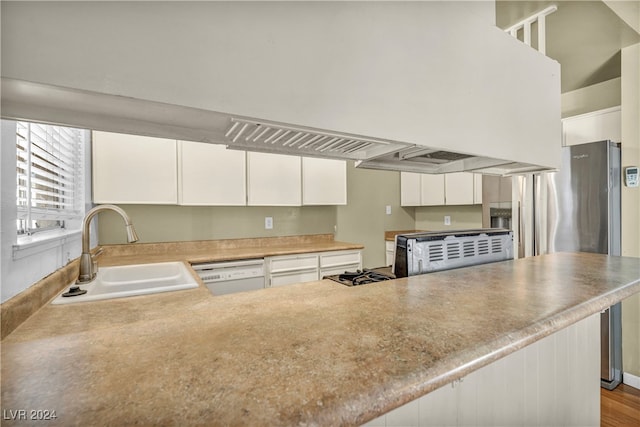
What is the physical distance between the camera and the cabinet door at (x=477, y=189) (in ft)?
10.5

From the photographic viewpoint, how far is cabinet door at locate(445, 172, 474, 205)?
3340mm

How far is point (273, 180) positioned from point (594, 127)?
2911 mm

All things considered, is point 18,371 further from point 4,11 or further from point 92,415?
point 4,11

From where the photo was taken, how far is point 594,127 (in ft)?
8.05

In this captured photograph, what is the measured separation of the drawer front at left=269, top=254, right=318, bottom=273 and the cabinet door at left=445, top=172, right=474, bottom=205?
1.96 metres

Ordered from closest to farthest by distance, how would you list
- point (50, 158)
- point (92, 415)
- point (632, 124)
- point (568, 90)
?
point (92, 415), point (50, 158), point (632, 124), point (568, 90)

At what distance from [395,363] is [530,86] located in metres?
1.32

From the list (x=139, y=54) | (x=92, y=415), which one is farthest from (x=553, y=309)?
(x=139, y=54)

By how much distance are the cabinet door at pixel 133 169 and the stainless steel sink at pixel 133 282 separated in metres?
0.63

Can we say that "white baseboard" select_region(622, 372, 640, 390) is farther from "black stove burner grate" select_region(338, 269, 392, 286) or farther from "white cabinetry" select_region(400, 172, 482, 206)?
"black stove burner grate" select_region(338, 269, 392, 286)

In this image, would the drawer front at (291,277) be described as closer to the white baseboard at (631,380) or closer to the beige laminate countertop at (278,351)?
the beige laminate countertop at (278,351)

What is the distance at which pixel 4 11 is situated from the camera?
41 centimetres

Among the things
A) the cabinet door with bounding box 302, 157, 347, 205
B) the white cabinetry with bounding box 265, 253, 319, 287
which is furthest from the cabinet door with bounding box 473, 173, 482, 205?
the white cabinetry with bounding box 265, 253, 319, 287

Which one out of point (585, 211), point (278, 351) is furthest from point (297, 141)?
point (585, 211)
